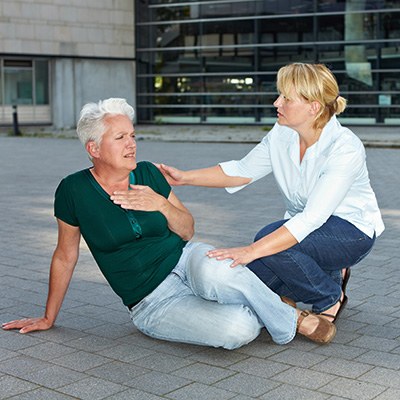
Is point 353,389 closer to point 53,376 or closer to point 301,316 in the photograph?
point 301,316

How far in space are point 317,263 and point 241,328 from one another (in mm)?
688

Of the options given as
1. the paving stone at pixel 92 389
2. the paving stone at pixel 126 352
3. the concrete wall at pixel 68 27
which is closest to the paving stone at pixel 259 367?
the paving stone at pixel 126 352

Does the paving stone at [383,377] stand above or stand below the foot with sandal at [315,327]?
below

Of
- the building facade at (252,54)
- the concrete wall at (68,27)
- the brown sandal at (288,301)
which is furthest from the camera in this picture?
the concrete wall at (68,27)

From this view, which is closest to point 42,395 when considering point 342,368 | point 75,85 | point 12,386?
point 12,386

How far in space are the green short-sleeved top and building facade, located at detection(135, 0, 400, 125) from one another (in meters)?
26.4

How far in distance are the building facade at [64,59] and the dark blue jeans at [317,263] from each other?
29.2m

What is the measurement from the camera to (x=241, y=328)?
13.7 feet

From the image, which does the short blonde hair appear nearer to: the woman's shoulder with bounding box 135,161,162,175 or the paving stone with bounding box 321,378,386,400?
the woman's shoulder with bounding box 135,161,162,175

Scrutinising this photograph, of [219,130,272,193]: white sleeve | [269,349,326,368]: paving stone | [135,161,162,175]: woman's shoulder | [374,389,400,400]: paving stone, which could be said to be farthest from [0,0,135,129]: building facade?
[374,389,400,400]: paving stone

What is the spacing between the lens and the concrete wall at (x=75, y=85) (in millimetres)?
33781

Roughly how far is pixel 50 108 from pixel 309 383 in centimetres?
3162

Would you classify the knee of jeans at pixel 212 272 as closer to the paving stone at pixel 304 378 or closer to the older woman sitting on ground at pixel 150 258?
the older woman sitting on ground at pixel 150 258

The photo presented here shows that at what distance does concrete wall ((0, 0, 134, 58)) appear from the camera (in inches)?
1267
